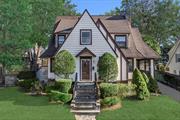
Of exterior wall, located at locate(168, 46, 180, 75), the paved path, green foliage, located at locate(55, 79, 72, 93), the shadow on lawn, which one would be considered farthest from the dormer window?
exterior wall, located at locate(168, 46, 180, 75)

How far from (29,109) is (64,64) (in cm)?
873

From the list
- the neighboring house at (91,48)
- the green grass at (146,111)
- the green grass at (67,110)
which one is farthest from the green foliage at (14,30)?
the green grass at (146,111)

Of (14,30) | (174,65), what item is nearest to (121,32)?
(14,30)

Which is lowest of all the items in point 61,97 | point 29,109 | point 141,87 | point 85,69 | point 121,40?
point 29,109

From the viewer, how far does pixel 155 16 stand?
76.2m

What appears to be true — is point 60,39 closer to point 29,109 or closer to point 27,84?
point 27,84

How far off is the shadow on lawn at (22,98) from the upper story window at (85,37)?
7060 millimetres

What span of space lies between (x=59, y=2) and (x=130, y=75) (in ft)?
61.4

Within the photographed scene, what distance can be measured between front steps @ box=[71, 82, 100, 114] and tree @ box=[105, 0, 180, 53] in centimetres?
3948

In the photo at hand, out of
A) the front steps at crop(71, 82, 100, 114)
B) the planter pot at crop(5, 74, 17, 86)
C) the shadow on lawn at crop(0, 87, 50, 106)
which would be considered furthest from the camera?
the planter pot at crop(5, 74, 17, 86)

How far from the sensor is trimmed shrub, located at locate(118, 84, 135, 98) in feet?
118

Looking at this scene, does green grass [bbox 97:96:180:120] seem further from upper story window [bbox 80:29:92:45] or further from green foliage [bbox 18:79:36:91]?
green foliage [bbox 18:79:36:91]

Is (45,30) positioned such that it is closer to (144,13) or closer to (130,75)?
(130,75)

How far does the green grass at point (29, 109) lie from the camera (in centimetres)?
2820
